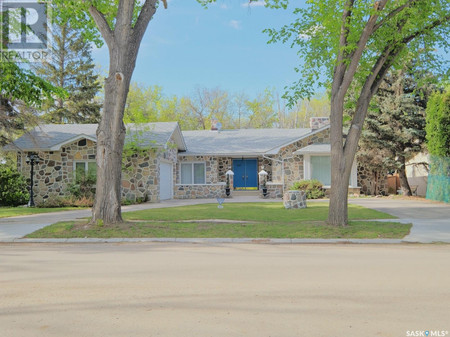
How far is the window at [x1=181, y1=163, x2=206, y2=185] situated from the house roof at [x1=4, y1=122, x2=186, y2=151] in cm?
136

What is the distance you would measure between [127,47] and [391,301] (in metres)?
9.69

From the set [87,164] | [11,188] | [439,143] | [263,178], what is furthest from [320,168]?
[11,188]

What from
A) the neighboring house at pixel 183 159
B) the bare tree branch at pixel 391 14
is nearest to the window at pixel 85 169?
the neighboring house at pixel 183 159

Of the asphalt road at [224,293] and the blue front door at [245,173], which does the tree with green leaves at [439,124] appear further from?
the asphalt road at [224,293]

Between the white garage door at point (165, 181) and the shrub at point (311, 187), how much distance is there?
784cm

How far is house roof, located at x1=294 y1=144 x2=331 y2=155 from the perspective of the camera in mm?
23078

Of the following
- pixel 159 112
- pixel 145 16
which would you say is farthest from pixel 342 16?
pixel 159 112

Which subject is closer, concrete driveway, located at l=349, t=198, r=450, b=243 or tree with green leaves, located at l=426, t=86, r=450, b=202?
concrete driveway, located at l=349, t=198, r=450, b=243

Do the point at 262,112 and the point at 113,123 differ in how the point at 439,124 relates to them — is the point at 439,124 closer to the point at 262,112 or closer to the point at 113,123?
the point at 113,123

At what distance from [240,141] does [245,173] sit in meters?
2.48

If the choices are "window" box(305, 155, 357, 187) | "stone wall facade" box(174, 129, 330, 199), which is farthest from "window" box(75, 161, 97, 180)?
"window" box(305, 155, 357, 187)

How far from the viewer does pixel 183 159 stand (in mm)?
25781

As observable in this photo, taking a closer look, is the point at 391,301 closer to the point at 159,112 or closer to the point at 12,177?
the point at 12,177

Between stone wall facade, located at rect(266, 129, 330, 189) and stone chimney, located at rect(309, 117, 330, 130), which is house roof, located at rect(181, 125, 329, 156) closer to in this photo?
stone wall facade, located at rect(266, 129, 330, 189)
